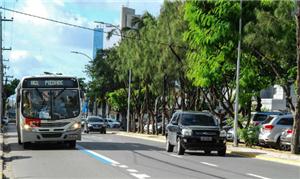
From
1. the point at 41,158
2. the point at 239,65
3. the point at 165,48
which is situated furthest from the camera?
the point at 165,48

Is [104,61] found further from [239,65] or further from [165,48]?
[239,65]

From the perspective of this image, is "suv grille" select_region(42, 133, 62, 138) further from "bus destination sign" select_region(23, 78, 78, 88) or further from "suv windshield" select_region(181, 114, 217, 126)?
"suv windshield" select_region(181, 114, 217, 126)

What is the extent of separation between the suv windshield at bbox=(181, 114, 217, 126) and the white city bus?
14.7 ft

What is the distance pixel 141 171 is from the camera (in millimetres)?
16562

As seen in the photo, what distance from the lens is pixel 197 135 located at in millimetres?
23953

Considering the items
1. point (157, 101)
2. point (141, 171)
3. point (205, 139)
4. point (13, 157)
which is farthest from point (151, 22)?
point (141, 171)

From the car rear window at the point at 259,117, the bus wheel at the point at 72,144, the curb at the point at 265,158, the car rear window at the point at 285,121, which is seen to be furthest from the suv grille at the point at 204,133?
the car rear window at the point at 259,117

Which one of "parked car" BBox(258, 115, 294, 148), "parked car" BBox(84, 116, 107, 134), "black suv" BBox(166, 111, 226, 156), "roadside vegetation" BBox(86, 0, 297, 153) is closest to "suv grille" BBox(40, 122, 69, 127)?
"black suv" BBox(166, 111, 226, 156)

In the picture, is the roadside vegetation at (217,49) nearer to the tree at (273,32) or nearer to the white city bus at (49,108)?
the tree at (273,32)

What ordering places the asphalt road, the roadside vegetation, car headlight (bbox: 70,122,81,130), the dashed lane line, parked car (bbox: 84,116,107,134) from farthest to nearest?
parked car (bbox: 84,116,107,134) < the roadside vegetation < car headlight (bbox: 70,122,81,130) < the asphalt road < the dashed lane line

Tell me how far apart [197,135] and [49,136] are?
246 inches

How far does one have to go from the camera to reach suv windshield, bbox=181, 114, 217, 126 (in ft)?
82.2

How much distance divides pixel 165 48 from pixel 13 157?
71.4 feet

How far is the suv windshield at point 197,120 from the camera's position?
Result: 25.1m
